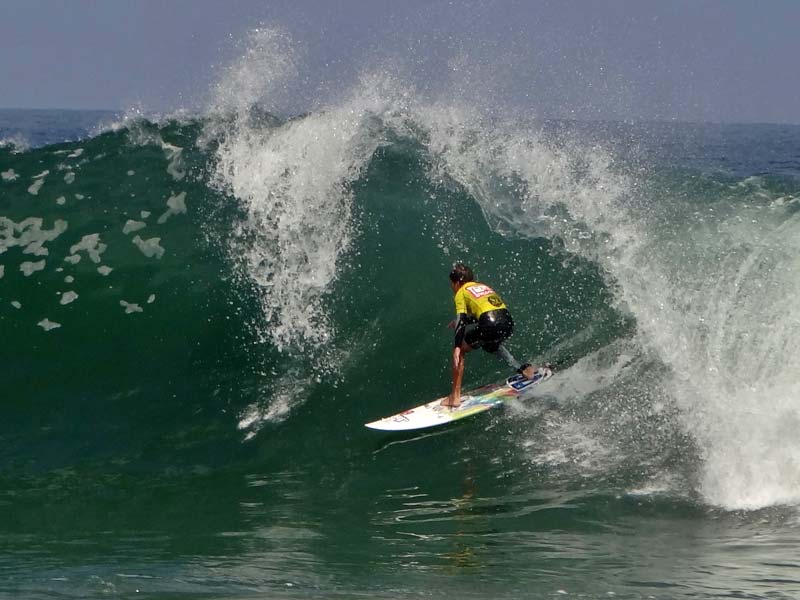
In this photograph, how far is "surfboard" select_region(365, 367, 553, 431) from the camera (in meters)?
9.14

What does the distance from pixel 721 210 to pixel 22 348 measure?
838cm

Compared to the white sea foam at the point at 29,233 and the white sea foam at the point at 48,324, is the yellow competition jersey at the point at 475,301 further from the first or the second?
the white sea foam at the point at 29,233

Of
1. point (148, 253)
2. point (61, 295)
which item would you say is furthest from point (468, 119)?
point (61, 295)

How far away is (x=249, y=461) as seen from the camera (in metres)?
8.82

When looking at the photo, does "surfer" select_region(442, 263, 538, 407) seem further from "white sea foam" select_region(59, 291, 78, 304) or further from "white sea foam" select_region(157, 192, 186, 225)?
"white sea foam" select_region(59, 291, 78, 304)

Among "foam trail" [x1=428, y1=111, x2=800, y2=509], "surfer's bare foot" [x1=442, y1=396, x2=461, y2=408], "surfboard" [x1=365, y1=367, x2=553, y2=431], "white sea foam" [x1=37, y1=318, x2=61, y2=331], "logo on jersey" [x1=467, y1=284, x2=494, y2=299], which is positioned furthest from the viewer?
"white sea foam" [x1=37, y1=318, x2=61, y2=331]

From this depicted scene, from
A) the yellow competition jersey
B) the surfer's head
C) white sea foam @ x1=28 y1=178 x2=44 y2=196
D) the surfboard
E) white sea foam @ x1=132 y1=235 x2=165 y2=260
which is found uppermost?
white sea foam @ x1=28 y1=178 x2=44 y2=196

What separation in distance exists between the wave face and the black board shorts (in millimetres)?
696

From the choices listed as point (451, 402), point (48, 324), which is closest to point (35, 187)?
point (48, 324)

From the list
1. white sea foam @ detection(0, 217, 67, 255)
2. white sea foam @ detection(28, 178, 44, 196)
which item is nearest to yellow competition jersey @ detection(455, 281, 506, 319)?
white sea foam @ detection(0, 217, 67, 255)

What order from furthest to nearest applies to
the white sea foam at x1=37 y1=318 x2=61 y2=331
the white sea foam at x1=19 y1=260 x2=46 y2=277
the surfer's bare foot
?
the white sea foam at x1=19 y1=260 x2=46 y2=277 < the white sea foam at x1=37 y1=318 x2=61 y2=331 < the surfer's bare foot

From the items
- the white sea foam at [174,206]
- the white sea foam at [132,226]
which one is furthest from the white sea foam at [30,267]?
the white sea foam at [174,206]

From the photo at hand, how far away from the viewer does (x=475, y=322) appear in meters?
9.45

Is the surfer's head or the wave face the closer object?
A: the wave face
